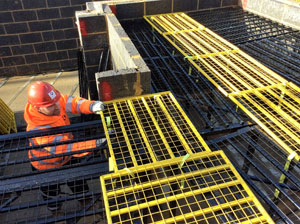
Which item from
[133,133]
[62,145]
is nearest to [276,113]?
[133,133]

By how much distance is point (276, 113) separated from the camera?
4.52 metres

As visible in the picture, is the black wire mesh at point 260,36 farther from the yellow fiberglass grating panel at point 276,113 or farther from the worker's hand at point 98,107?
the worker's hand at point 98,107

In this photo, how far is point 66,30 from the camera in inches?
422

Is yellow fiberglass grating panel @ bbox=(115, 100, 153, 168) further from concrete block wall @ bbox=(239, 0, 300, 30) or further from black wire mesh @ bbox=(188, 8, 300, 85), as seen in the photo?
concrete block wall @ bbox=(239, 0, 300, 30)

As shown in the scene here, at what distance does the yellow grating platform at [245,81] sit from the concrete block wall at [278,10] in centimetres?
276

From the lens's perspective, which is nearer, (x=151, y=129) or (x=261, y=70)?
(x=151, y=129)

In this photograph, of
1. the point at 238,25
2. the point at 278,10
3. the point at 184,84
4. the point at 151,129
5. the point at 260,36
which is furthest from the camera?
the point at 238,25

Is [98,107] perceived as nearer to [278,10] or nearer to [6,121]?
[6,121]

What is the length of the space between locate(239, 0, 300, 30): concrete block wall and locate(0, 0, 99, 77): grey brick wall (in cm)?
671

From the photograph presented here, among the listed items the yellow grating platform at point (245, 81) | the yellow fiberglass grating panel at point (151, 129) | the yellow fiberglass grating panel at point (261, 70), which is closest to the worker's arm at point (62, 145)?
the yellow fiberglass grating panel at point (151, 129)

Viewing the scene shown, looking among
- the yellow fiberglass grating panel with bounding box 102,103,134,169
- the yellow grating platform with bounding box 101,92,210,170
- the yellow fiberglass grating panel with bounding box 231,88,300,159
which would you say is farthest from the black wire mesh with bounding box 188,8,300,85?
the yellow fiberglass grating panel with bounding box 102,103,134,169

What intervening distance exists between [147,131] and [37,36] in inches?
343

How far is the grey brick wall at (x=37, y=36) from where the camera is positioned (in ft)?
32.9

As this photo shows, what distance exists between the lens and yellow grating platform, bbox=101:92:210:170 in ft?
12.0
